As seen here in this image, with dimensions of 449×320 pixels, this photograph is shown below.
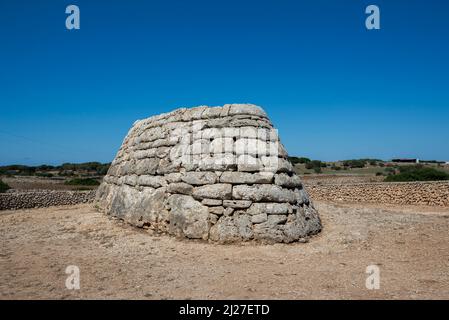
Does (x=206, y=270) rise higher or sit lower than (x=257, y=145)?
lower

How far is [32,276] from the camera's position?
18.1ft

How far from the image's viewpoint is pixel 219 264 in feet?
20.3

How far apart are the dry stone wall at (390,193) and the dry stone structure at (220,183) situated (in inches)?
386

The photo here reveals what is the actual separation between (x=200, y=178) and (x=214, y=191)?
1.78 ft

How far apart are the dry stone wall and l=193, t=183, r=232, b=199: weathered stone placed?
11268 millimetres

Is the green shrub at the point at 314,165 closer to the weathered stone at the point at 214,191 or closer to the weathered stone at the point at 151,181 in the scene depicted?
the weathered stone at the point at 151,181

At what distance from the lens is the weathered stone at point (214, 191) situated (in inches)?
304

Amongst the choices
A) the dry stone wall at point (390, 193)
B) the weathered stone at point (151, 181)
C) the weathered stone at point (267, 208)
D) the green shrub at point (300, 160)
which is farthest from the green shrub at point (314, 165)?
the weathered stone at point (267, 208)

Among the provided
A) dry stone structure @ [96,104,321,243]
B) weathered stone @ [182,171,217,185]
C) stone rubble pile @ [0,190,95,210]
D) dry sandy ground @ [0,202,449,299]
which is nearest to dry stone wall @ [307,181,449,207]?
dry sandy ground @ [0,202,449,299]
